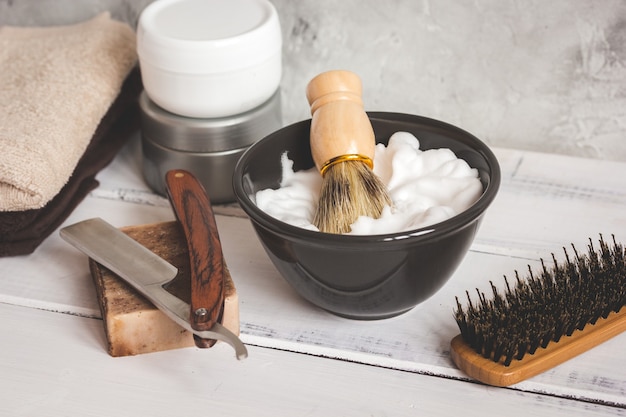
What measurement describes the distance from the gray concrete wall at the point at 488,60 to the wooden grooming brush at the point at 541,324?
11.8 inches

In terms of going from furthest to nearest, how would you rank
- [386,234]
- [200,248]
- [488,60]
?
[488,60]
[200,248]
[386,234]

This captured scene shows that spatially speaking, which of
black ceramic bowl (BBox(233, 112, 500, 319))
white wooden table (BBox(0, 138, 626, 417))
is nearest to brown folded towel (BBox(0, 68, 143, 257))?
white wooden table (BBox(0, 138, 626, 417))

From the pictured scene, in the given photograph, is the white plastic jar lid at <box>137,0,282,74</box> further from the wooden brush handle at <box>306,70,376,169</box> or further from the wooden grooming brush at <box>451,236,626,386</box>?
the wooden grooming brush at <box>451,236,626,386</box>

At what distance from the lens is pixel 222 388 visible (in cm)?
62

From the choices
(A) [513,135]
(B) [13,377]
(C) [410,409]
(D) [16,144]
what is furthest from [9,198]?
(A) [513,135]

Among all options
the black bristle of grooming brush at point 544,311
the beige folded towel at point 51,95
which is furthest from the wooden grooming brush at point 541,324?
the beige folded towel at point 51,95

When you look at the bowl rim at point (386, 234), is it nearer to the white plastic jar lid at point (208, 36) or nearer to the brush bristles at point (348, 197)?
the brush bristles at point (348, 197)

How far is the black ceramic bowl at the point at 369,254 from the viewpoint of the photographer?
0.59m

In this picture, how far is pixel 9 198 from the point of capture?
2.43 feet

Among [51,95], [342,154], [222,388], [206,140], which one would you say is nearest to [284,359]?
[222,388]

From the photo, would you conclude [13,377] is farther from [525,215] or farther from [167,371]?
[525,215]

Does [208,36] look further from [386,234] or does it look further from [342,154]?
[386,234]

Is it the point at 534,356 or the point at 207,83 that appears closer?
the point at 534,356

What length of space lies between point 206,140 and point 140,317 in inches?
9.8
